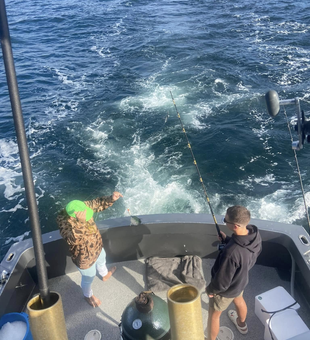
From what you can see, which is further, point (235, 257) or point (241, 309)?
point (241, 309)

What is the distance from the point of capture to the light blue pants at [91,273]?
3354mm

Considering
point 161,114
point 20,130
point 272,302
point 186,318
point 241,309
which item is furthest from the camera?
point 161,114

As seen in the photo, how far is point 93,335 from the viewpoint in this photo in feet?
10.9

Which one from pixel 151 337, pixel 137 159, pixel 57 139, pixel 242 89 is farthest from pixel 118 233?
pixel 242 89

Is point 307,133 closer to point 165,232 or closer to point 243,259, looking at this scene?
point 243,259

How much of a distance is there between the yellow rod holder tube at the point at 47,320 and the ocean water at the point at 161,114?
578 cm

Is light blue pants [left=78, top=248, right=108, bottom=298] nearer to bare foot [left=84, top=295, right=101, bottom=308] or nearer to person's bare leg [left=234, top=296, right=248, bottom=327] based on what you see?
bare foot [left=84, top=295, right=101, bottom=308]

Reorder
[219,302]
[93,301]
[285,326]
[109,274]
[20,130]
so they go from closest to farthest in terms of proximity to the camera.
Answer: [20,130]
[219,302]
[285,326]
[93,301]
[109,274]

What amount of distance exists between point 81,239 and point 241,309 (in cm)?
162

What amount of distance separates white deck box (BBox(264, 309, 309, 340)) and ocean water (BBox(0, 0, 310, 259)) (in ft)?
14.5

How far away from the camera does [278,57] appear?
44.3ft

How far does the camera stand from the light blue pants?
11.0ft

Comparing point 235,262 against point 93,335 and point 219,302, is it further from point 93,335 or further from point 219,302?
point 93,335

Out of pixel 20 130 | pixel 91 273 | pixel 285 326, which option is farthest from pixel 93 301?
pixel 20 130
